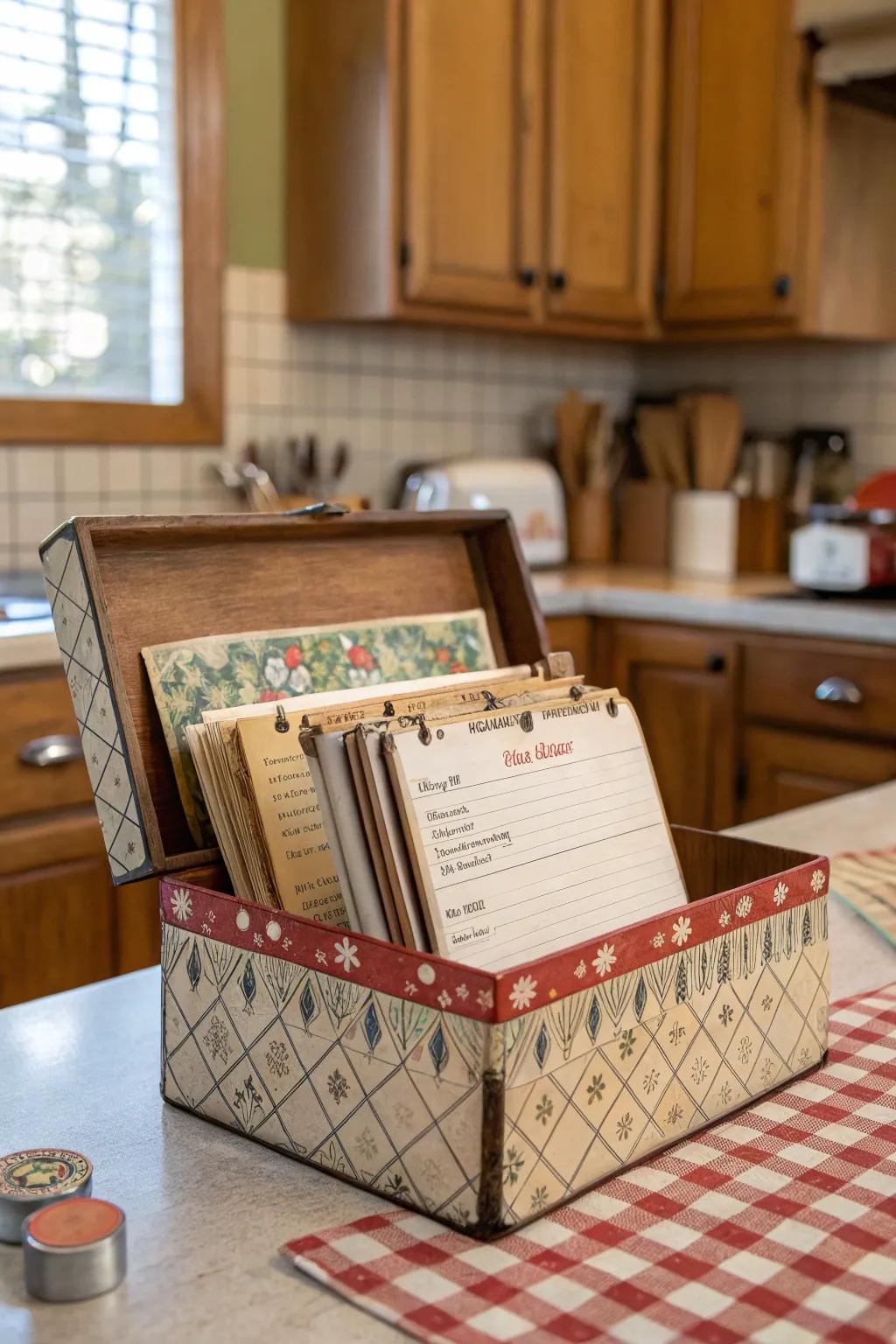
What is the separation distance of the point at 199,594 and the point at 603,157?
8.99ft

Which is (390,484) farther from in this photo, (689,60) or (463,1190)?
(463,1190)

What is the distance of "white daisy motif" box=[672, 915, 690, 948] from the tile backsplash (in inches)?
88.3

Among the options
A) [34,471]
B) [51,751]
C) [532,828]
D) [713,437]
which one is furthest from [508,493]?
[532,828]

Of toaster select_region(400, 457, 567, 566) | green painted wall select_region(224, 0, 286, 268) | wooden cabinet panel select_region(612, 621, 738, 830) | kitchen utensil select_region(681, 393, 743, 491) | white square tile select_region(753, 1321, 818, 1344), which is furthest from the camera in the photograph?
kitchen utensil select_region(681, 393, 743, 491)

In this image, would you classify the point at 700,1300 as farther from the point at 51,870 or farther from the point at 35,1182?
the point at 51,870

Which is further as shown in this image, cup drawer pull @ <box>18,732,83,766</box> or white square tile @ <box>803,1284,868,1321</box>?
cup drawer pull @ <box>18,732,83,766</box>

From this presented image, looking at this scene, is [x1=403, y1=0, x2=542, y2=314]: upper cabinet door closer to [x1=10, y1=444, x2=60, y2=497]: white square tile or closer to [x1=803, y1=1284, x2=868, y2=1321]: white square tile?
[x1=10, y1=444, x2=60, y2=497]: white square tile

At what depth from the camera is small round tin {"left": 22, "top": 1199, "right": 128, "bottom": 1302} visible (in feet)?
1.74

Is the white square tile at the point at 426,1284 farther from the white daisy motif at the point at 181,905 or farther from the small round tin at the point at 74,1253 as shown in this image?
the white daisy motif at the point at 181,905

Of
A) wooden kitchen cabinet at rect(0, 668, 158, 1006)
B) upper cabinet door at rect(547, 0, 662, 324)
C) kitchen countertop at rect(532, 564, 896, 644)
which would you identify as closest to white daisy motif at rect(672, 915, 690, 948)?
wooden kitchen cabinet at rect(0, 668, 158, 1006)

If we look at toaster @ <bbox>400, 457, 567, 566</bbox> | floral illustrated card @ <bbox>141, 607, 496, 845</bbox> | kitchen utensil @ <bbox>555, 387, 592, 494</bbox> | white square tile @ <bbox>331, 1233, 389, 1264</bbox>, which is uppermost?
kitchen utensil @ <bbox>555, 387, 592, 494</bbox>

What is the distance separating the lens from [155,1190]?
0.62 metres

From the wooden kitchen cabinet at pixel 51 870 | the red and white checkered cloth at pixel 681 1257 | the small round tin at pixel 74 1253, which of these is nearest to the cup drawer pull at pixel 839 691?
the wooden kitchen cabinet at pixel 51 870

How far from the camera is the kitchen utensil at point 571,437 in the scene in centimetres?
357
